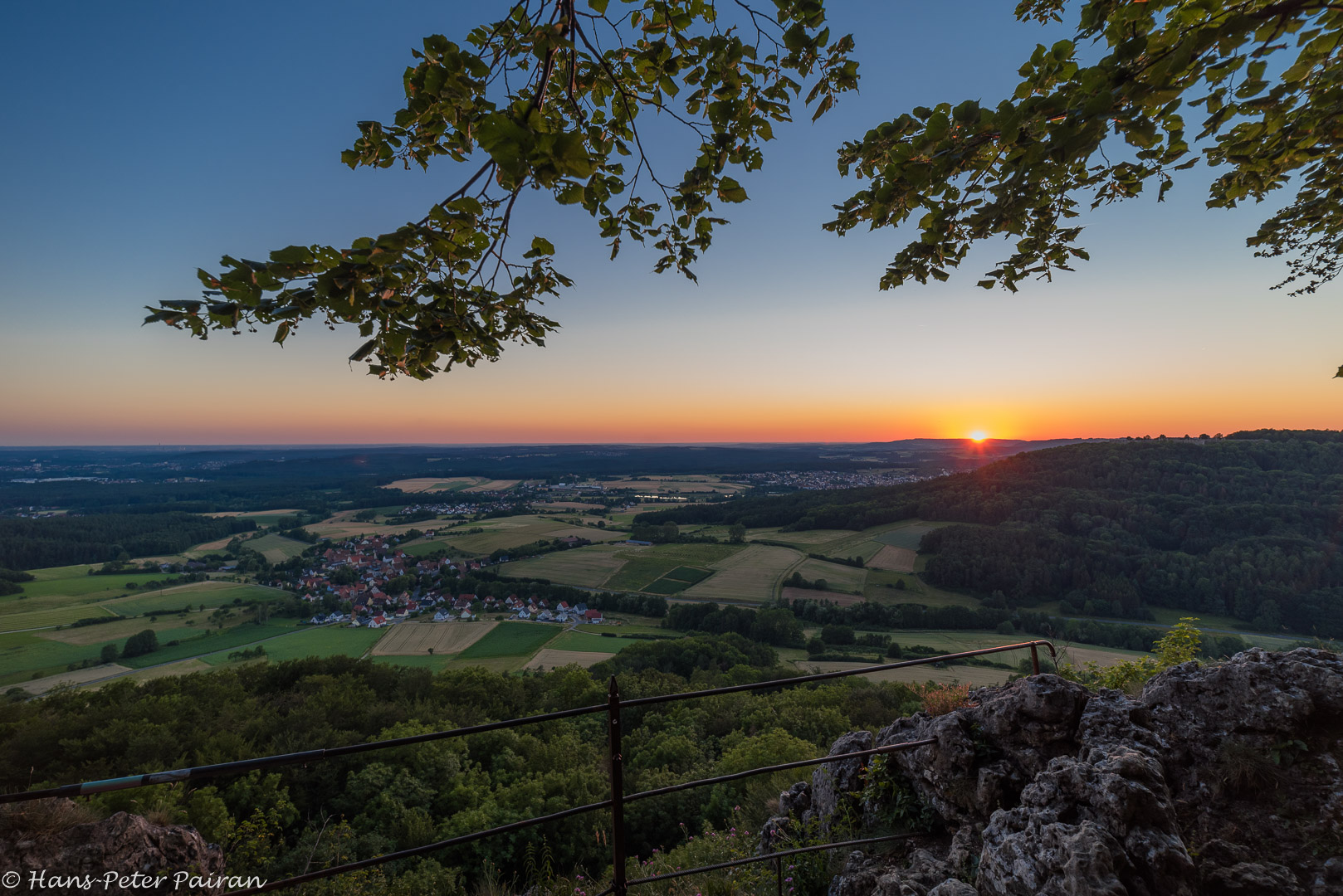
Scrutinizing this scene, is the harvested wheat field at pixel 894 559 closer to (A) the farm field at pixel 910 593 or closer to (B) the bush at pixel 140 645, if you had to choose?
Result: (A) the farm field at pixel 910 593

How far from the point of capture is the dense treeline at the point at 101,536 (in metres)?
63.8

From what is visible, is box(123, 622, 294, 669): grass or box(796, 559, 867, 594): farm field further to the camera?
box(796, 559, 867, 594): farm field

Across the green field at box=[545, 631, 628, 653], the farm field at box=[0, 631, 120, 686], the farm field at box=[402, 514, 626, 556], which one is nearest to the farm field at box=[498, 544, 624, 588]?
the farm field at box=[402, 514, 626, 556]

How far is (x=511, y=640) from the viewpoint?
134 ft

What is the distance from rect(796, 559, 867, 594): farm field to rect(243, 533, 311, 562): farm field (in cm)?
6824

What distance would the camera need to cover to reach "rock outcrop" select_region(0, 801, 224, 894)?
365 cm

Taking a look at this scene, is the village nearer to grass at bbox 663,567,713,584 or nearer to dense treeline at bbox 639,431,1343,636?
grass at bbox 663,567,713,584

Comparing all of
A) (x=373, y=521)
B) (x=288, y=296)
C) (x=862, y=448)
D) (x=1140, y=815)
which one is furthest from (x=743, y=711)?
(x=862, y=448)

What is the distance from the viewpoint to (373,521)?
89875 mm

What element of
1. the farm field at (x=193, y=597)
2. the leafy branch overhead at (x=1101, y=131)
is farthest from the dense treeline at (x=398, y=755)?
the farm field at (x=193, y=597)

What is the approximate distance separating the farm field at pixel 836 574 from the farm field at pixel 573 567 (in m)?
22.1

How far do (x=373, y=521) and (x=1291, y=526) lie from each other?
119340 mm

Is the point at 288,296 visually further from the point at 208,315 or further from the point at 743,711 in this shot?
the point at 743,711

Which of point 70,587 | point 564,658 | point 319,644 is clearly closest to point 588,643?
point 564,658
